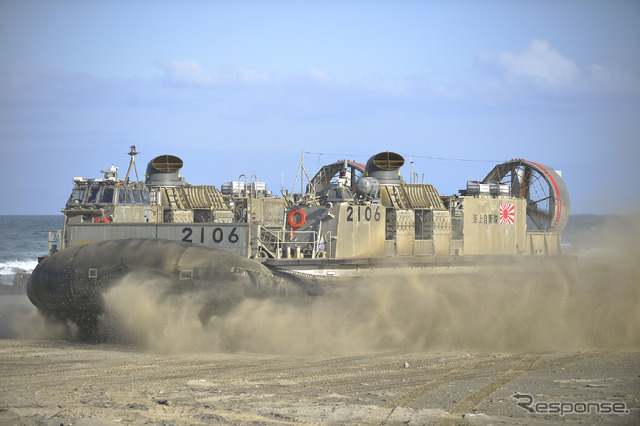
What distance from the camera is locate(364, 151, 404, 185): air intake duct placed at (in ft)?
52.1

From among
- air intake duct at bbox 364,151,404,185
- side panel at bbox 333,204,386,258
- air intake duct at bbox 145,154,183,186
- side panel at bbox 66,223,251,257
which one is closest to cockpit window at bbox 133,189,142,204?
side panel at bbox 66,223,251,257

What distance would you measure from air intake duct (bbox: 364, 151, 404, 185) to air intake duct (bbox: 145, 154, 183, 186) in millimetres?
4578

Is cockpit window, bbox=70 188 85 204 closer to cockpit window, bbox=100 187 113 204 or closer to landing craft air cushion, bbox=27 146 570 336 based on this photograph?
landing craft air cushion, bbox=27 146 570 336

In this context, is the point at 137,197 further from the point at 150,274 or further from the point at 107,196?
the point at 150,274

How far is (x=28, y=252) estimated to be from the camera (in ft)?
128

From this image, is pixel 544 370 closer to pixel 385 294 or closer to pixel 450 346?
pixel 450 346

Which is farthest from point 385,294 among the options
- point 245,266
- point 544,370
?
point 544,370

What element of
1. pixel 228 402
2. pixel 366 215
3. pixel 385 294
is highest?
pixel 366 215

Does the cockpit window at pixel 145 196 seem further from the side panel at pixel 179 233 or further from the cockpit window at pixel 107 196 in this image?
the side panel at pixel 179 233

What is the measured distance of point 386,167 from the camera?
1603cm

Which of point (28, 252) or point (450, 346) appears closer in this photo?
point (450, 346)

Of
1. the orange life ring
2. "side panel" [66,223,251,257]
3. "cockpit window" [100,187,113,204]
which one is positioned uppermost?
"cockpit window" [100,187,113,204]

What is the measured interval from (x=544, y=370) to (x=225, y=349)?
13.3 feet

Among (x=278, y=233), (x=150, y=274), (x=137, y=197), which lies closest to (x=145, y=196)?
(x=137, y=197)
